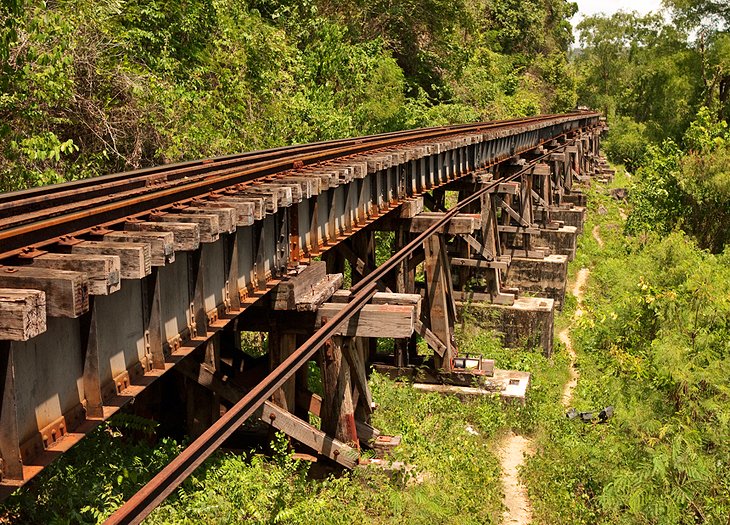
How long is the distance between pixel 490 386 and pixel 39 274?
9.53 metres

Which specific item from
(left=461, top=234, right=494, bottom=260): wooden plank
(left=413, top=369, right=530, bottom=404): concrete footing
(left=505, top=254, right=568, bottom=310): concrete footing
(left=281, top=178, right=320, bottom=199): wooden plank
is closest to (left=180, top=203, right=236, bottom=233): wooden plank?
(left=281, top=178, right=320, bottom=199): wooden plank

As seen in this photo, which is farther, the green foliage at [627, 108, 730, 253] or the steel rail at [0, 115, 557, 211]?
the green foliage at [627, 108, 730, 253]

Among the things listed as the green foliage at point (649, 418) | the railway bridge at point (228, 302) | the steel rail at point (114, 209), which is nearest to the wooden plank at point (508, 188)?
the railway bridge at point (228, 302)

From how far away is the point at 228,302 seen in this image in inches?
225

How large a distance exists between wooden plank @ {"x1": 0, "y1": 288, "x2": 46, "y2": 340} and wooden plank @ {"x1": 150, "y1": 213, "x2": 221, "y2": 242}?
185 centimetres

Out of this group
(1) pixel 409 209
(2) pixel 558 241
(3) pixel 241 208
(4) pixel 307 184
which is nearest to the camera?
(3) pixel 241 208

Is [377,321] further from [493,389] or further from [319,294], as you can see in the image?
[493,389]

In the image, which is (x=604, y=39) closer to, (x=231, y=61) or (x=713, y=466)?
(x=231, y=61)

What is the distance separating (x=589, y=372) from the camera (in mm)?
15141

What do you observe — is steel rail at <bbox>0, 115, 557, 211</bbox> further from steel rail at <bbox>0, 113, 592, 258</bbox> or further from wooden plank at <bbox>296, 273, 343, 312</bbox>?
wooden plank at <bbox>296, 273, 343, 312</bbox>

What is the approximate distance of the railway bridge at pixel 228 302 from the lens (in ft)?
11.5

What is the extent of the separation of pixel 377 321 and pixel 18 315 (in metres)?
4.55

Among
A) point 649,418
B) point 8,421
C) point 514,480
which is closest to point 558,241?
point 649,418

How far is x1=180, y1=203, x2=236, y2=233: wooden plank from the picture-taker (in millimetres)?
5234
